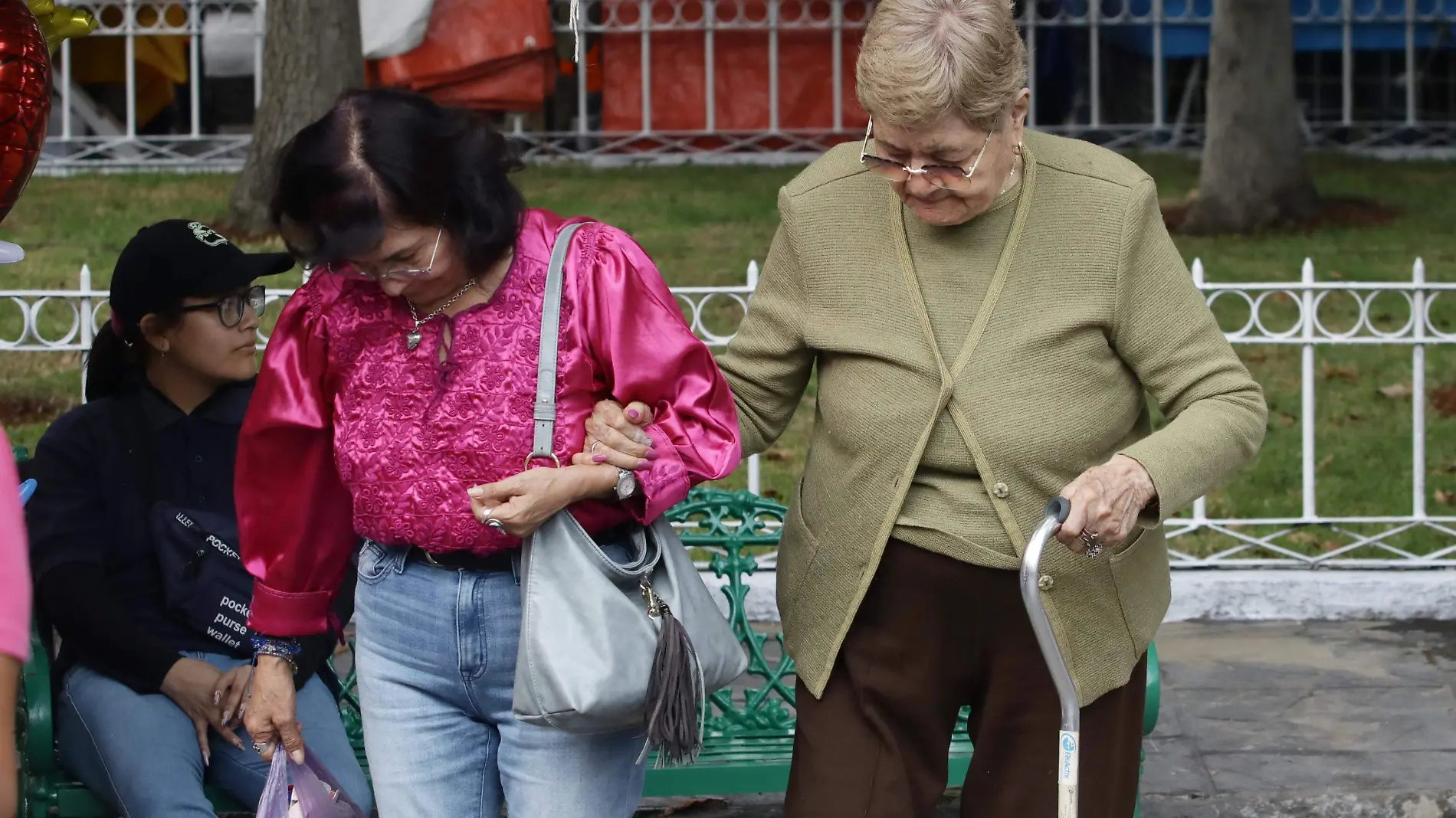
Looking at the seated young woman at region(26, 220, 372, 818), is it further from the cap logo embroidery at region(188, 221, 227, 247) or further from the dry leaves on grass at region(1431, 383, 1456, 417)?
the dry leaves on grass at region(1431, 383, 1456, 417)

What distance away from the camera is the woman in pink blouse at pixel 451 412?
2699 millimetres

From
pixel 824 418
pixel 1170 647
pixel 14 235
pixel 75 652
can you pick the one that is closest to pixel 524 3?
pixel 14 235

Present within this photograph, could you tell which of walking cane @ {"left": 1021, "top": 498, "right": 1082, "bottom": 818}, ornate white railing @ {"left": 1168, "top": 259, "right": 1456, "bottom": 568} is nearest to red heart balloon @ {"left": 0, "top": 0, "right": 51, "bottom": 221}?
walking cane @ {"left": 1021, "top": 498, "right": 1082, "bottom": 818}

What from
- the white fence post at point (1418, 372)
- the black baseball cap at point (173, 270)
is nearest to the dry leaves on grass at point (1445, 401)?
the white fence post at point (1418, 372)

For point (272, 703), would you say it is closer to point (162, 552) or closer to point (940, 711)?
point (162, 552)

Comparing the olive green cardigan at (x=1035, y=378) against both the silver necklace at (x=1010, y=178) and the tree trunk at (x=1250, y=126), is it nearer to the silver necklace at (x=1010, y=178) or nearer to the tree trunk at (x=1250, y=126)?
the silver necklace at (x=1010, y=178)

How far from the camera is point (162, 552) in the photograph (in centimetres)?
367

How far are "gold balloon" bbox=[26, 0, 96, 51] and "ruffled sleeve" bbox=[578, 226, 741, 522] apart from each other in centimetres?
103

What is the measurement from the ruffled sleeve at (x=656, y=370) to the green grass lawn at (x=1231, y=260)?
3.95 m

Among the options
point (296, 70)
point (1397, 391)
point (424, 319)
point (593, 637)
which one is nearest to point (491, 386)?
point (424, 319)

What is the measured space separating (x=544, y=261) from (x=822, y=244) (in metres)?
0.43

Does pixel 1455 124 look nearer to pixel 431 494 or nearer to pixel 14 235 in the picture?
pixel 14 235

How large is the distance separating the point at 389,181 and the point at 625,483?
55cm

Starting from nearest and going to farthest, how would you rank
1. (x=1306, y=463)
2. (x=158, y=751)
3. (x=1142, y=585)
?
(x=1142, y=585) < (x=158, y=751) < (x=1306, y=463)
